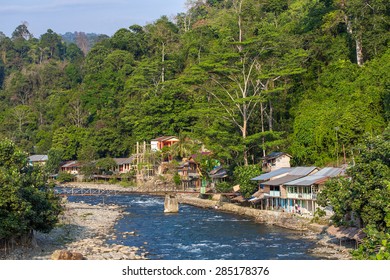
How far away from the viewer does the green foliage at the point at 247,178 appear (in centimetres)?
4612

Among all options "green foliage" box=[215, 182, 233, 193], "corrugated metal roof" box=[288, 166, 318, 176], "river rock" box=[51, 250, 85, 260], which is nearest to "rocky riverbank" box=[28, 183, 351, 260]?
"green foliage" box=[215, 182, 233, 193]

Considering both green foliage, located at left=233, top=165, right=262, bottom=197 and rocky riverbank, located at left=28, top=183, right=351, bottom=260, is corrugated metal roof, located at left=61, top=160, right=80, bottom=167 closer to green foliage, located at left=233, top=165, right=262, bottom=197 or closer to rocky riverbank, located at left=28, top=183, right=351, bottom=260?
rocky riverbank, located at left=28, top=183, right=351, bottom=260

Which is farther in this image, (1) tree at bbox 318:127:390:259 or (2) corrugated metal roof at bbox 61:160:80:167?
(2) corrugated metal roof at bbox 61:160:80:167

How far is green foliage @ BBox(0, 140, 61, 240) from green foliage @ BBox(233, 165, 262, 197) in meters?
19.7

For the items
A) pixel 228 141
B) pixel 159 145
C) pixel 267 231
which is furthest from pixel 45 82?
pixel 267 231

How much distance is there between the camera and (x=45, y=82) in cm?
11531

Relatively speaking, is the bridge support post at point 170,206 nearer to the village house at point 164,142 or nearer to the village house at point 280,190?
the village house at point 280,190

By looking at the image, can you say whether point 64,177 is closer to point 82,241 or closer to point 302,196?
point 302,196

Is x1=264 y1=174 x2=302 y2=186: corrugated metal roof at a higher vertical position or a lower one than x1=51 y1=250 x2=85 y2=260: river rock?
higher

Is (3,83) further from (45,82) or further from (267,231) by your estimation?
(267,231)

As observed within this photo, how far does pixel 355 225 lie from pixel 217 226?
439 inches

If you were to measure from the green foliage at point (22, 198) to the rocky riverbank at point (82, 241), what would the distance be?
A: 3.76 ft

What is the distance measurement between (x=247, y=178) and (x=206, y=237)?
A: 13.8 meters

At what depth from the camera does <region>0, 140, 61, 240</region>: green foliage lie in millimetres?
25125
